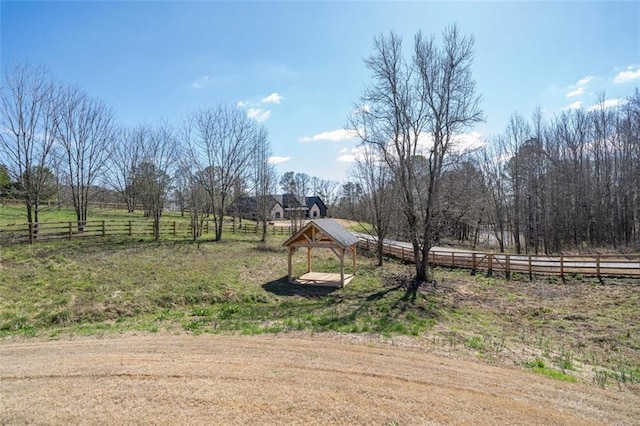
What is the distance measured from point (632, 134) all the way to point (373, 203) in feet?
82.2

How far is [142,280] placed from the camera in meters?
12.7

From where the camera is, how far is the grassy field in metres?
7.89

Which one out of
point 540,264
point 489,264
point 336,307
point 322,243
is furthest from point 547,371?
point 540,264

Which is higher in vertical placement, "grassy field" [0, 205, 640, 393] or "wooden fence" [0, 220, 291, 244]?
"wooden fence" [0, 220, 291, 244]

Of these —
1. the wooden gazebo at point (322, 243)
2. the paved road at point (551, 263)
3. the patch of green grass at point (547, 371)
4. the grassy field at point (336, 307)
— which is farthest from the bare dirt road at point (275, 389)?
the paved road at point (551, 263)

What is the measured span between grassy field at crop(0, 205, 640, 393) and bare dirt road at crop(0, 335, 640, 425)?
1324 millimetres

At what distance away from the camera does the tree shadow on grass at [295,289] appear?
13062mm

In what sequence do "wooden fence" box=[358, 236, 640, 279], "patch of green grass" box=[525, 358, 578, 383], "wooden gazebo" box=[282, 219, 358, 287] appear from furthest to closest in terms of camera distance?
"wooden fence" box=[358, 236, 640, 279]
"wooden gazebo" box=[282, 219, 358, 287]
"patch of green grass" box=[525, 358, 578, 383]

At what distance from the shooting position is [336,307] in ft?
36.5

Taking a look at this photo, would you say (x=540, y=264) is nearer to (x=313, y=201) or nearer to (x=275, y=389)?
(x=275, y=389)

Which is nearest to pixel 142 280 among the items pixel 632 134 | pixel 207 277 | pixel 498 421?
pixel 207 277

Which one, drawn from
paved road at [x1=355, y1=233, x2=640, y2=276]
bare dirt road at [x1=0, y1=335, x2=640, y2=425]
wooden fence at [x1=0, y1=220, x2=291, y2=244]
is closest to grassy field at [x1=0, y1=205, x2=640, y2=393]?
wooden fence at [x1=0, y1=220, x2=291, y2=244]

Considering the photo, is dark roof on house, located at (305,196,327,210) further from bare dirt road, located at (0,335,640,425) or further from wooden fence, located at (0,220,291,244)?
bare dirt road, located at (0,335,640,425)

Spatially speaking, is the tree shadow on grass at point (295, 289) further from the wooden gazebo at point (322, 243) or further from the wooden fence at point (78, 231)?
the wooden fence at point (78, 231)
